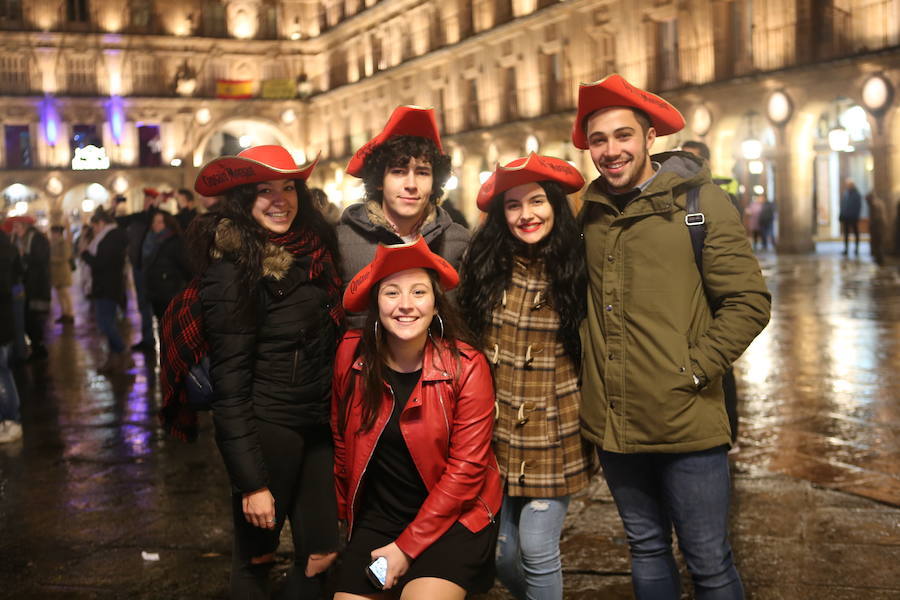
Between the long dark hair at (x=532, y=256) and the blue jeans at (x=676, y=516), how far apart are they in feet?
1.35

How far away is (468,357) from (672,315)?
60 cm

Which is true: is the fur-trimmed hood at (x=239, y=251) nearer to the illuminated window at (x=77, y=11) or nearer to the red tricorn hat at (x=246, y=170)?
the red tricorn hat at (x=246, y=170)

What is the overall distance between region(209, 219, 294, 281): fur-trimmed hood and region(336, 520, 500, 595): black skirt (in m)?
0.86

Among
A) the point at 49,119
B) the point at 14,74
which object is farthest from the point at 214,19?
the point at 14,74

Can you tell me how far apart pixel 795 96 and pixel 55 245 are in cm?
1462

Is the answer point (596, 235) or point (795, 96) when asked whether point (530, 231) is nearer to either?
point (596, 235)

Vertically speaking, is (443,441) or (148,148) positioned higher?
(148,148)

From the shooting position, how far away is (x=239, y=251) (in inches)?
125

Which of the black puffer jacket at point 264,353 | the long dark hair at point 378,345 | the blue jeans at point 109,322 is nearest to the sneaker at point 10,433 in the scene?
the blue jeans at point 109,322

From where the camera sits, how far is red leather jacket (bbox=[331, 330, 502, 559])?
2.87 m

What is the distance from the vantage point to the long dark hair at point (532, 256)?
3135 millimetres

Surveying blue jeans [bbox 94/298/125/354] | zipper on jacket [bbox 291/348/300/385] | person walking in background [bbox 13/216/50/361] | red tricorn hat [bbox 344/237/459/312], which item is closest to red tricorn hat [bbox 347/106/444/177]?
red tricorn hat [bbox 344/237/459/312]

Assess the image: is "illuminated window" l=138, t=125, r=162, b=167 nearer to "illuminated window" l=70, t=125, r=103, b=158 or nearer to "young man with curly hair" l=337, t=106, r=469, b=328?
"illuminated window" l=70, t=125, r=103, b=158

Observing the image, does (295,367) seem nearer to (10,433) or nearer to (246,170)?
(246,170)
